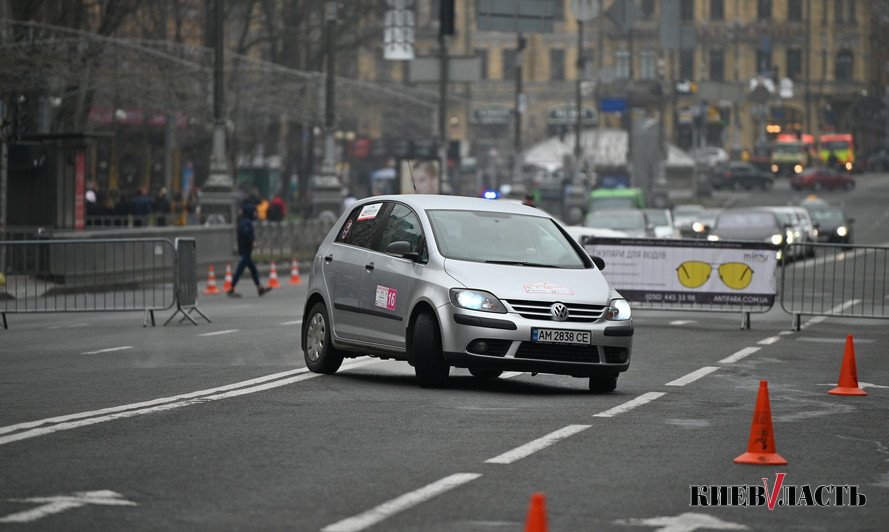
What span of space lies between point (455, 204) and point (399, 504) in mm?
6976

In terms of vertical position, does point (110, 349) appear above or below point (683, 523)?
below

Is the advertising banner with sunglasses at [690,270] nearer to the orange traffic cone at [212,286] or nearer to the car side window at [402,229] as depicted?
the car side window at [402,229]

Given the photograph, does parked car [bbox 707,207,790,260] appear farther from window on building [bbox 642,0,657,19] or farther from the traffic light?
window on building [bbox 642,0,657,19]

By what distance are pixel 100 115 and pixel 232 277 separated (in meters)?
22.3

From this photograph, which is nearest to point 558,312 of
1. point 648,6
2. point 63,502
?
point 63,502

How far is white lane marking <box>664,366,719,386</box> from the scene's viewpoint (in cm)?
1549

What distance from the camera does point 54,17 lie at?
1779 inches

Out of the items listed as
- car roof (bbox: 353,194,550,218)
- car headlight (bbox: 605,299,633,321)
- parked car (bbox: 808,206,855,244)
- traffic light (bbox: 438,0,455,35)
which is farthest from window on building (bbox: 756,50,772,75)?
car headlight (bbox: 605,299,633,321)

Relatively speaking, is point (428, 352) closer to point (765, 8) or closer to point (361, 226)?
point (361, 226)

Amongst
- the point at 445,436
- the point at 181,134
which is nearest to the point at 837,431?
the point at 445,436

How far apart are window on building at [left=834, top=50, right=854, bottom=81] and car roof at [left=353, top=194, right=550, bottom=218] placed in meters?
121

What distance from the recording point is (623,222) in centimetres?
4194

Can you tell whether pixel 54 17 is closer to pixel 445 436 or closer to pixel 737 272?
pixel 737 272

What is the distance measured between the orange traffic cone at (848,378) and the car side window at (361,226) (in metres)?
3.96
